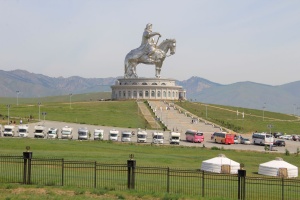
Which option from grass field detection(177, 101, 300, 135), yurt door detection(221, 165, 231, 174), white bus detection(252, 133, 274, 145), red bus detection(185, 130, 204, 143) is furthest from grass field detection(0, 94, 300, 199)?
white bus detection(252, 133, 274, 145)

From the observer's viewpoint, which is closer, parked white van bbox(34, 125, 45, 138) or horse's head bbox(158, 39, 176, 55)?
parked white van bbox(34, 125, 45, 138)

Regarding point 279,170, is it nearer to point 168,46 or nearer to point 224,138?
point 224,138

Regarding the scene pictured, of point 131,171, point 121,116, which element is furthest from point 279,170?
point 121,116

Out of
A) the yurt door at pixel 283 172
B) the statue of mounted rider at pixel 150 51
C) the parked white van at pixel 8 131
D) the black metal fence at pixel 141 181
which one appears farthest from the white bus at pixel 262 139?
the statue of mounted rider at pixel 150 51

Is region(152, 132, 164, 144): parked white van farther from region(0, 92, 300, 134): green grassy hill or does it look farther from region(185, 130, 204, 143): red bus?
region(0, 92, 300, 134): green grassy hill

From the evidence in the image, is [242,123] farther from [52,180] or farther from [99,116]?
[52,180]

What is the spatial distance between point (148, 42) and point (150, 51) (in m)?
3.18

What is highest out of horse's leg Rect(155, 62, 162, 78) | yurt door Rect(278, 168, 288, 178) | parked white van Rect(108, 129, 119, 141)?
horse's leg Rect(155, 62, 162, 78)

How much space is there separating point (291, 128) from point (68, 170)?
9158 centimetres

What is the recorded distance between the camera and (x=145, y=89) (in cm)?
15675

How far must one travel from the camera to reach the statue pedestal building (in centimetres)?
15688

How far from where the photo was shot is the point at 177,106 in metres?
139

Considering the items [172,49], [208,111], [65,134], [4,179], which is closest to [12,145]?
[65,134]

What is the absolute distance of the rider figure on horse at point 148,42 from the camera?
157375mm
